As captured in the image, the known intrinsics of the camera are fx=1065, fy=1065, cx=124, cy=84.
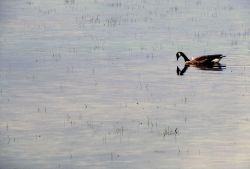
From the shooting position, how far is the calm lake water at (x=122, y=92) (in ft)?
71.8

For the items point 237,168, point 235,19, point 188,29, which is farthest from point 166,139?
point 235,19

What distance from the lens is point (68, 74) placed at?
32906mm

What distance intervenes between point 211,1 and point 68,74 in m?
26.9

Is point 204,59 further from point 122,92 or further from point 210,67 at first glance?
point 122,92

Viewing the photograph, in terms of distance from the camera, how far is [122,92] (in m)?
29.2

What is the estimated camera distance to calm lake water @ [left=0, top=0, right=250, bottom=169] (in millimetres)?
21891

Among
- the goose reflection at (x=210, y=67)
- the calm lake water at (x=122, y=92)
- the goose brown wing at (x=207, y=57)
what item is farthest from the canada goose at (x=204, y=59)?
the calm lake water at (x=122, y=92)

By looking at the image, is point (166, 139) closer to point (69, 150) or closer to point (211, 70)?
point (69, 150)

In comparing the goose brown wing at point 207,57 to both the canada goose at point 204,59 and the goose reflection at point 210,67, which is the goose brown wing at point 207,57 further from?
the goose reflection at point 210,67

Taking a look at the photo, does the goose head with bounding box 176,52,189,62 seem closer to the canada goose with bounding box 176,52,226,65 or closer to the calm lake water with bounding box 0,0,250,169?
the canada goose with bounding box 176,52,226,65

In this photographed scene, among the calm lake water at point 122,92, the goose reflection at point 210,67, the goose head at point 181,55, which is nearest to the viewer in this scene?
the calm lake water at point 122,92

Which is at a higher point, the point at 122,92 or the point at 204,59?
the point at 204,59

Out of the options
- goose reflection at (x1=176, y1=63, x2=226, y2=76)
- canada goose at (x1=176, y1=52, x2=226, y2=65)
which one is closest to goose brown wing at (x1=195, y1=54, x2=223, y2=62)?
canada goose at (x1=176, y1=52, x2=226, y2=65)

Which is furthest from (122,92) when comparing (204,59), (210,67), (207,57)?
(207,57)
